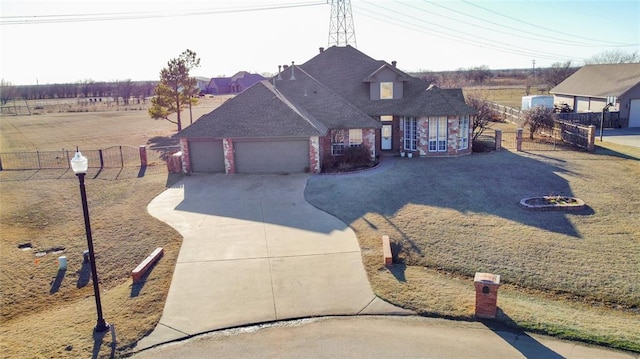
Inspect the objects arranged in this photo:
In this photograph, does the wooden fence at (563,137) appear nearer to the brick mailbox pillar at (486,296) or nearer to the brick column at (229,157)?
the brick column at (229,157)

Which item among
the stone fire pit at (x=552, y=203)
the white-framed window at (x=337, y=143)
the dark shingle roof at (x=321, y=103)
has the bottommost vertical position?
the stone fire pit at (x=552, y=203)

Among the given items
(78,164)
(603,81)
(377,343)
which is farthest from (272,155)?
(603,81)

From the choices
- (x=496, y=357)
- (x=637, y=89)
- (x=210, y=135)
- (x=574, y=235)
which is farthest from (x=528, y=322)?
(x=637, y=89)

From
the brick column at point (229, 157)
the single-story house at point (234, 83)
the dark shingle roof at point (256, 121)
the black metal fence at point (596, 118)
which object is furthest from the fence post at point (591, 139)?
the single-story house at point (234, 83)

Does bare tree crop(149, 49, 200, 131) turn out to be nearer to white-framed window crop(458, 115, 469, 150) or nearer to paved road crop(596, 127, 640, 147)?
white-framed window crop(458, 115, 469, 150)

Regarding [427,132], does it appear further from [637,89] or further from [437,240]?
[637,89]

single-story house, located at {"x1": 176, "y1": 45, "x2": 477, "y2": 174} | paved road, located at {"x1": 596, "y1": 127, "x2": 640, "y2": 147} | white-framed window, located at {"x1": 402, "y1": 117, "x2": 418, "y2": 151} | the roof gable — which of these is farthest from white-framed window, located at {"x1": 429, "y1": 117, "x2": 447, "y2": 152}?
paved road, located at {"x1": 596, "y1": 127, "x2": 640, "y2": 147}

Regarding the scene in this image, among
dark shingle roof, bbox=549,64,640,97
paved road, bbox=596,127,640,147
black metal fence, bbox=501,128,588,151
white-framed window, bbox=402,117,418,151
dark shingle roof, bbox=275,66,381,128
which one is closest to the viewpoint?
dark shingle roof, bbox=275,66,381,128
